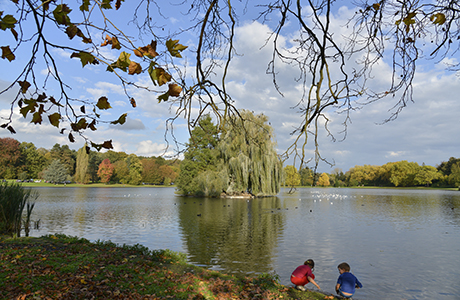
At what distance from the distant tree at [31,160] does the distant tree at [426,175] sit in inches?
3717

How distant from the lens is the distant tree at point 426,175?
234 feet

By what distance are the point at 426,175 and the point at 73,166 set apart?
91.0 meters

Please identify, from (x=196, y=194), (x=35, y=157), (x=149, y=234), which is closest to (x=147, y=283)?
(x=149, y=234)

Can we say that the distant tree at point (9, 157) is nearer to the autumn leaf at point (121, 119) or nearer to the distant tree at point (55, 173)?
the distant tree at point (55, 173)

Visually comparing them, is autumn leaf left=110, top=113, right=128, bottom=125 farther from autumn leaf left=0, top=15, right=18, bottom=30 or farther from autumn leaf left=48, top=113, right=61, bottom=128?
autumn leaf left=0, top=15, right=18, bottom=30

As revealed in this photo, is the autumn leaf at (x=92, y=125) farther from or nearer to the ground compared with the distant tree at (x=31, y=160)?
nearer to the ground

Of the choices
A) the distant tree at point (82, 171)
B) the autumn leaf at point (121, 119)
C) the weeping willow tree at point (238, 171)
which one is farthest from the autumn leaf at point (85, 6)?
the distant tree at point (82, 171)

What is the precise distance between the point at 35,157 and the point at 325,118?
→ 3241 inches

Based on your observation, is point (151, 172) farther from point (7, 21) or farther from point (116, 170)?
point (7, 21)

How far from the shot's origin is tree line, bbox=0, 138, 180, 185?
6362 cm

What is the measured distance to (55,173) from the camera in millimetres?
67250

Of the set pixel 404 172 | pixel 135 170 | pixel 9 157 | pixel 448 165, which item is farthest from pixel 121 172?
pixel 448 165

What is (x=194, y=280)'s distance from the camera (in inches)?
215

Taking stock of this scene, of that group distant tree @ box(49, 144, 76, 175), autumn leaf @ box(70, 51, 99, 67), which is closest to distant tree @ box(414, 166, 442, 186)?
autumn leaf @ box(70, 51, 99, 67)
